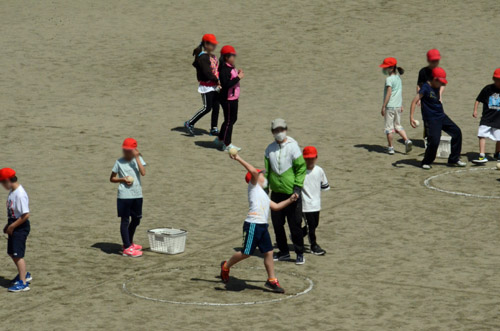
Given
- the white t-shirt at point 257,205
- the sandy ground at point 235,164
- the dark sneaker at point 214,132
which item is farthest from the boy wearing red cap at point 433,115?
the white t-shirt at point 257,205

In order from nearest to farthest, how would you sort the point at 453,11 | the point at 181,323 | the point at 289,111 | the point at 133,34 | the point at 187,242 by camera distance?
the point at 181,323
the point at 187,242
the point at 289,111
the point at 133,34
the point at 453,11

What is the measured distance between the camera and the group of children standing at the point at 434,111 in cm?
1820

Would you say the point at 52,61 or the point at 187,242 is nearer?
the point at 187,242

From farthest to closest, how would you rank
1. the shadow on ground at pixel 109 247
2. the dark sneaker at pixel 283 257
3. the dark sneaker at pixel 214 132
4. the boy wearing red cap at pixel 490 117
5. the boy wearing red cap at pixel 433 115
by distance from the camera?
the dark sneaker at pixel 214 132 → the boy wearing red cap at pixel 490 117 → the boy wearing red cap at pixel 433 115 → the shadow on ground at pixel 109 247 → the dark sneaker at pixel 283 257

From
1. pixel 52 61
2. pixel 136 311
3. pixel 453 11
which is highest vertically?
pixel 453 11

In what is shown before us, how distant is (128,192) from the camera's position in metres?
12.8

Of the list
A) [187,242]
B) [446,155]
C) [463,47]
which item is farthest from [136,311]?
[463,47]

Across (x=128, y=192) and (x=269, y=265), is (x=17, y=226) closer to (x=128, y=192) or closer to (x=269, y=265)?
(x=128, y=192)

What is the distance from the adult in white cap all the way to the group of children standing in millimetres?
6320

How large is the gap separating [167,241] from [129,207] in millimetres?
698

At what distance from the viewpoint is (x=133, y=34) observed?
2961cm

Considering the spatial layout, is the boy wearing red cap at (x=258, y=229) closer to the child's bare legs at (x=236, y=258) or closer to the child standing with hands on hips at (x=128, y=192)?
the child's bare legs at (x=236, y=258)

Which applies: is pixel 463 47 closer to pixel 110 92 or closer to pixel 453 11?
pixel 453 11

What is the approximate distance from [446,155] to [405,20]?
12343 millimetres
